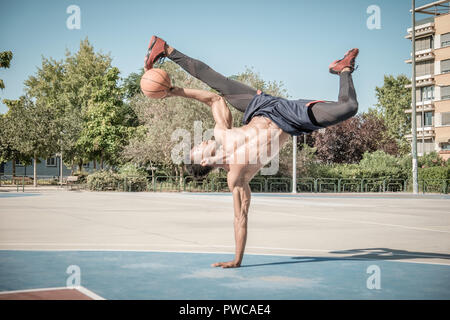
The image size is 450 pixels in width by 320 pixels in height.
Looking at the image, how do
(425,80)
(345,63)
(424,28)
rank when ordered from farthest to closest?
(425,80) < (424,28) < (345,63)

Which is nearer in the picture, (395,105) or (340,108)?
(340,108)

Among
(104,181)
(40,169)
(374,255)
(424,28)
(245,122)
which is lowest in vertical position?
(374,255)

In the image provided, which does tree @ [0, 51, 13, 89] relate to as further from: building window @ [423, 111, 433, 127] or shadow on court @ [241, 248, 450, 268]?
building window @ [423, 111, 433, 127]

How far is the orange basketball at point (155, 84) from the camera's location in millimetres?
6383

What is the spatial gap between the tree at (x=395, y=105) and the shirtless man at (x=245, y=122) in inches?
2645

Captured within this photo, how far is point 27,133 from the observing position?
124 ft

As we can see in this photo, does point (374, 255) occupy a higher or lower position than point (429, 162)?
lower

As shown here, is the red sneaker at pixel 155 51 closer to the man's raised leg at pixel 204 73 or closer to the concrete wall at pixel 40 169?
the man's raised leg at pixel 204 73

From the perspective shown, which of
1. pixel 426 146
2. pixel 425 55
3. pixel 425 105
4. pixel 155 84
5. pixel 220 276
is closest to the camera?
pixel 220 276

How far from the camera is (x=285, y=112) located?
20.2 ft

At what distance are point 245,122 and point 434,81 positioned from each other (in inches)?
2104

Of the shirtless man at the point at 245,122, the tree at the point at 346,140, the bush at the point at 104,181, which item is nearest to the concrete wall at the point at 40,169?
the bush at the point at 104,181

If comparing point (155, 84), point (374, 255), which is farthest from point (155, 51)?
point (374, 255)

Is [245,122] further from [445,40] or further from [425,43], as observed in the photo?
[425,43]
